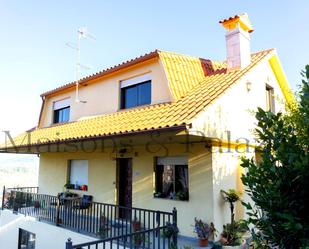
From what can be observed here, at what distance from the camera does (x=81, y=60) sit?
16547mm

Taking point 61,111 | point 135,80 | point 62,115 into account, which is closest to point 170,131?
point 135,80

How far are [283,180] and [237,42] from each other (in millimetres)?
9917

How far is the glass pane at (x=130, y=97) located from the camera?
13.1 m

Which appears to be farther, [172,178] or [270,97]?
[270,97]

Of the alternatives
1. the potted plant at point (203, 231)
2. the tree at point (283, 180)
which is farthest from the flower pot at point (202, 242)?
the tree at point (283, 180)

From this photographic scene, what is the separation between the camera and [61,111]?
58.1 ft

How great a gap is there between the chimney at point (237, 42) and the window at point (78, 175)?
8992 mm

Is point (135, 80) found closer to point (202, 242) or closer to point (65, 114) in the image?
point (65, 114)

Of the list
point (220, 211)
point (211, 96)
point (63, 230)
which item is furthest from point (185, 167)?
point (63, 230)

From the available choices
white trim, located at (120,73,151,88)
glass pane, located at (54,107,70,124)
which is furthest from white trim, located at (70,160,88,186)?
white trim, located at (120,73,151,88)

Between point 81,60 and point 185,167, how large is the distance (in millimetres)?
10089

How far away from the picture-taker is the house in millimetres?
9180

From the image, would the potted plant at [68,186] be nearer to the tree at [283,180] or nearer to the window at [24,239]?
the window at [24,239]

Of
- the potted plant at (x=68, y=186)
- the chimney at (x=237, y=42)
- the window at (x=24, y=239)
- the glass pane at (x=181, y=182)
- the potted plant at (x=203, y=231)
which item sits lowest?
the window at (x=24, y=239)
